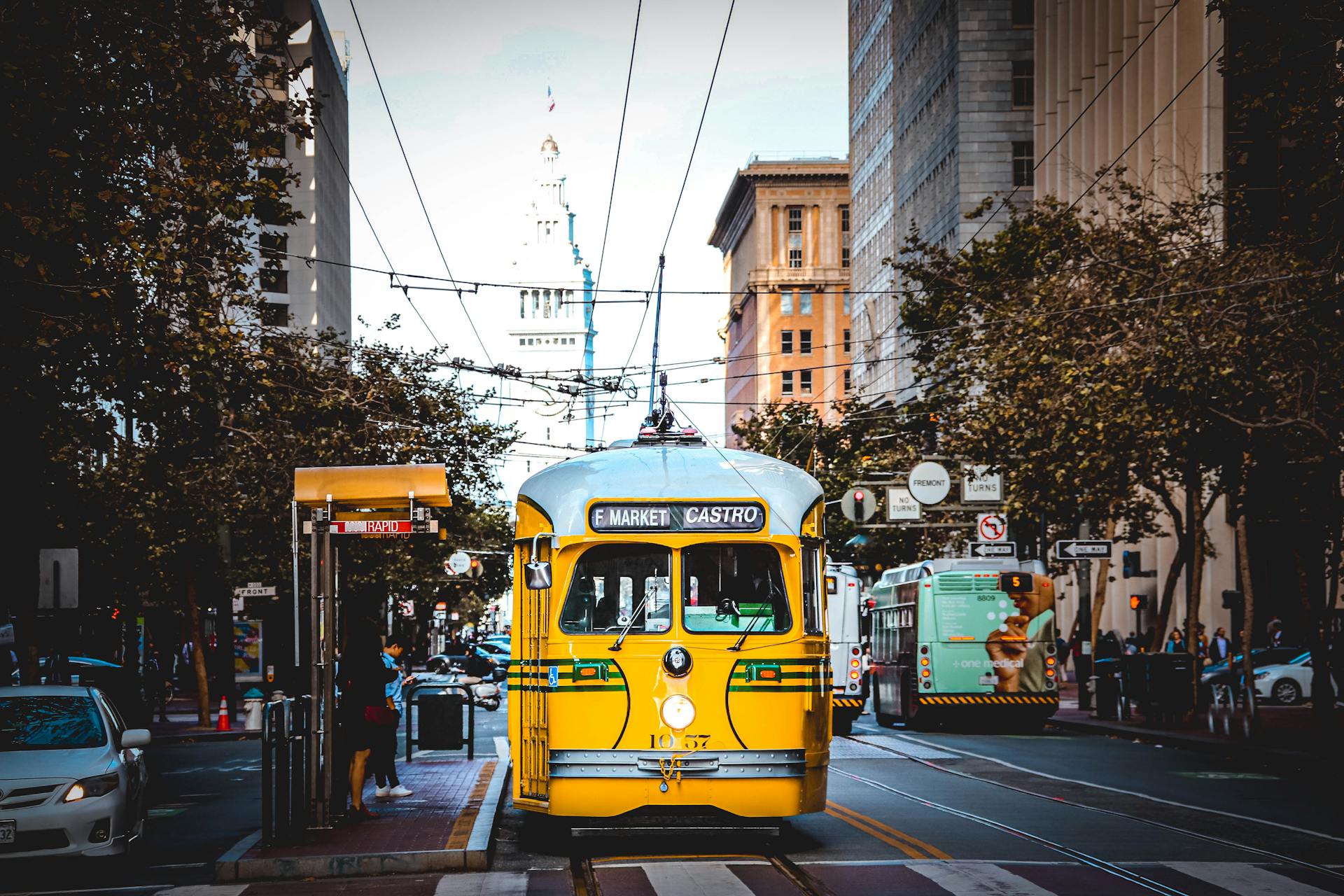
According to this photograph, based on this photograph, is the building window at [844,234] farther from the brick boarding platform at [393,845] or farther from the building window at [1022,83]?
the brick boarding platform at [393,845]

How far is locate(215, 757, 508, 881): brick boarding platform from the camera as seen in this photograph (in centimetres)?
1269

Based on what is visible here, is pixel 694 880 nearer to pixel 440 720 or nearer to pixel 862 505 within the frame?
pixel 440 720

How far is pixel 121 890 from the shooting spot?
12812 millimetres

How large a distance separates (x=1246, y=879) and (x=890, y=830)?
3810 millimetres

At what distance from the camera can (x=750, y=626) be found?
1365cm

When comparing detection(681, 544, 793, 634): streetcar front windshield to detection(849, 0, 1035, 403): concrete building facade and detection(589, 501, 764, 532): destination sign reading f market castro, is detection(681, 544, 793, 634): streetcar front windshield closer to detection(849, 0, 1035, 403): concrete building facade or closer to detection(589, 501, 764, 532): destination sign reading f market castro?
detection(589, 501, 764, 532): destination sign reading f market castro

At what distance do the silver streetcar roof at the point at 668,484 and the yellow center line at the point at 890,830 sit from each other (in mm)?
2701

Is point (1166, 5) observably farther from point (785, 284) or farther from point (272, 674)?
point (785, 284)

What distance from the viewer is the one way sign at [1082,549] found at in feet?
109

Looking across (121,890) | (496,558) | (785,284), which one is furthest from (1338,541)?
(785,284)

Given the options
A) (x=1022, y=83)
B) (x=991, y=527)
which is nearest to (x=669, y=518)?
(x=991, y=527)

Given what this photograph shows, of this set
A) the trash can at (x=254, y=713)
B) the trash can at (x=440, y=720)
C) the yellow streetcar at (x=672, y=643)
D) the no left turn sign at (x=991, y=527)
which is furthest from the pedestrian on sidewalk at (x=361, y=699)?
the no left turn sign at (x=991, y=527)

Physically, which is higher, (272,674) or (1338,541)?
(1338,541)

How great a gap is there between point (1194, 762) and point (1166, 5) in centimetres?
→ 3176
